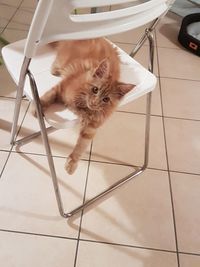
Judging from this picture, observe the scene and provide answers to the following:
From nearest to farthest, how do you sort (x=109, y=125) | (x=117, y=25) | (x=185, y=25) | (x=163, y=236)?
1. (x=117, y=25)
2. (x=163, y=236)
3. (x=109, y=125)
4. (x=185, y=25)

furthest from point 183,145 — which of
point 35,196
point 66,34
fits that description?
point 66,34

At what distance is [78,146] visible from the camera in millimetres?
900

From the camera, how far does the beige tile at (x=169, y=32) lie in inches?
77.6

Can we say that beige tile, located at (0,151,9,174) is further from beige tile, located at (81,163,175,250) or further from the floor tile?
the floor tile

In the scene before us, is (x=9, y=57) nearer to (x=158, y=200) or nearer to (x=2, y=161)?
(x=2, y=161)

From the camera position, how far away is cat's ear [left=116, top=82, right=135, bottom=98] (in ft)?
2.58

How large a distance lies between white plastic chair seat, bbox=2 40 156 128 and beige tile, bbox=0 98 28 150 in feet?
1.55

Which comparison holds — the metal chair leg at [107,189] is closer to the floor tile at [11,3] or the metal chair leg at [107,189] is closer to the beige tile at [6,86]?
the beige tile at [6,86]

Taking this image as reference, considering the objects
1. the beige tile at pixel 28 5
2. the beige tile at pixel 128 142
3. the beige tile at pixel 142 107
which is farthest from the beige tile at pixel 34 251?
the beige tile at pixel 28 5

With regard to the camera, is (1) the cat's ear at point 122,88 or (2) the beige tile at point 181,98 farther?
(2) the beige tile at point 181,98

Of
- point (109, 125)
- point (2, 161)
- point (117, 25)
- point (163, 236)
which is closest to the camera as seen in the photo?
point (117, 25)

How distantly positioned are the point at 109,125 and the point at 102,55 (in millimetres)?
604

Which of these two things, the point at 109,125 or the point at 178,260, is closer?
the point at 178,260

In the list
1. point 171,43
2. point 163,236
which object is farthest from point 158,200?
point 171,43
